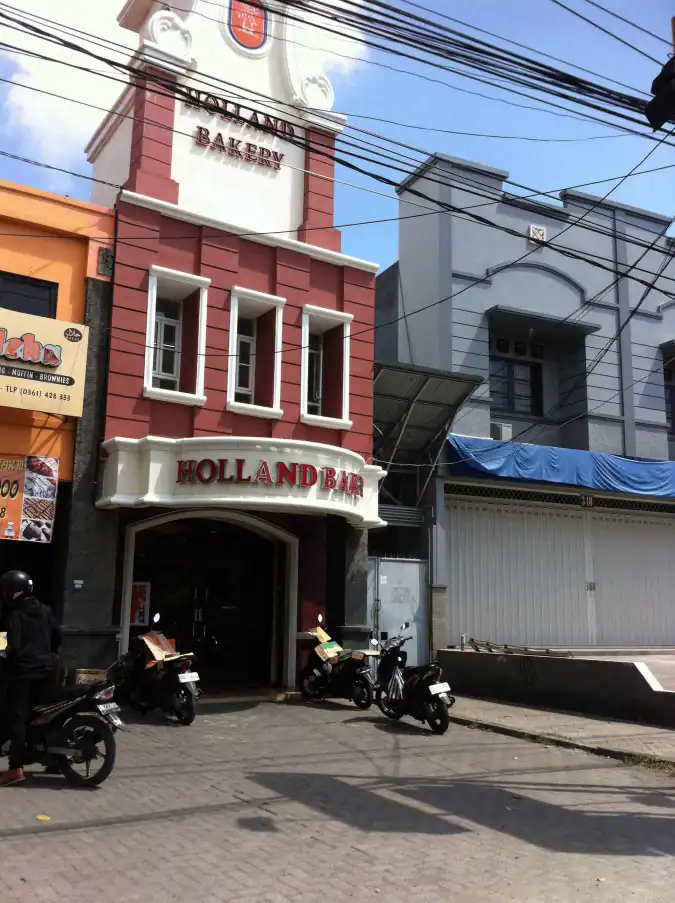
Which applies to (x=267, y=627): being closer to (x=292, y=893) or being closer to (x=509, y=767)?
(x=509, y=767)

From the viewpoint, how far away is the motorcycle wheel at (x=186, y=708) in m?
11.0

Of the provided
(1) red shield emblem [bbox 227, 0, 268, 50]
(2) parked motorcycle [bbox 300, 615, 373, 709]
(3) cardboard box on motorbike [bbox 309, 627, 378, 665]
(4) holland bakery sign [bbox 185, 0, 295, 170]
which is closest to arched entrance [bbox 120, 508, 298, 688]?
(2) parked motorcycle [bbox 300, 615, 373, 709]

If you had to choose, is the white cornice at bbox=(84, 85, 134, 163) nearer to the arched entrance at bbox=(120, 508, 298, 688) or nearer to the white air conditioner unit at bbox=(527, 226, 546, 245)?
the arched entrance at bbox=(120, 508, 298, 688)

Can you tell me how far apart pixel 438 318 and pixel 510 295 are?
77.3 inches

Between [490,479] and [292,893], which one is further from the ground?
[490,479]

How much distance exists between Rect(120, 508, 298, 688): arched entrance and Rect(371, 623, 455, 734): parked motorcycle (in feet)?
9.03

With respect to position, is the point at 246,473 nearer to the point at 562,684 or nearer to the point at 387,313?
the point at 562,684

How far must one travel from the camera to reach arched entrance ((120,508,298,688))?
571 inches

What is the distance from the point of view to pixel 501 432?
17719 mm

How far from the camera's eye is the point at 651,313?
66.2 feet

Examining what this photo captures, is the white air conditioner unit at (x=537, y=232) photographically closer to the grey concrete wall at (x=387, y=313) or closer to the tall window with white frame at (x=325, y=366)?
the grey concrete wall at (x=387, y=313)

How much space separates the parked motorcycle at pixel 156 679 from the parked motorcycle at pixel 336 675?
98.3 inches

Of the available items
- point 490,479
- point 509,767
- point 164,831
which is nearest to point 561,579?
point 490,479

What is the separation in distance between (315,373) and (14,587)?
27.5 ft
